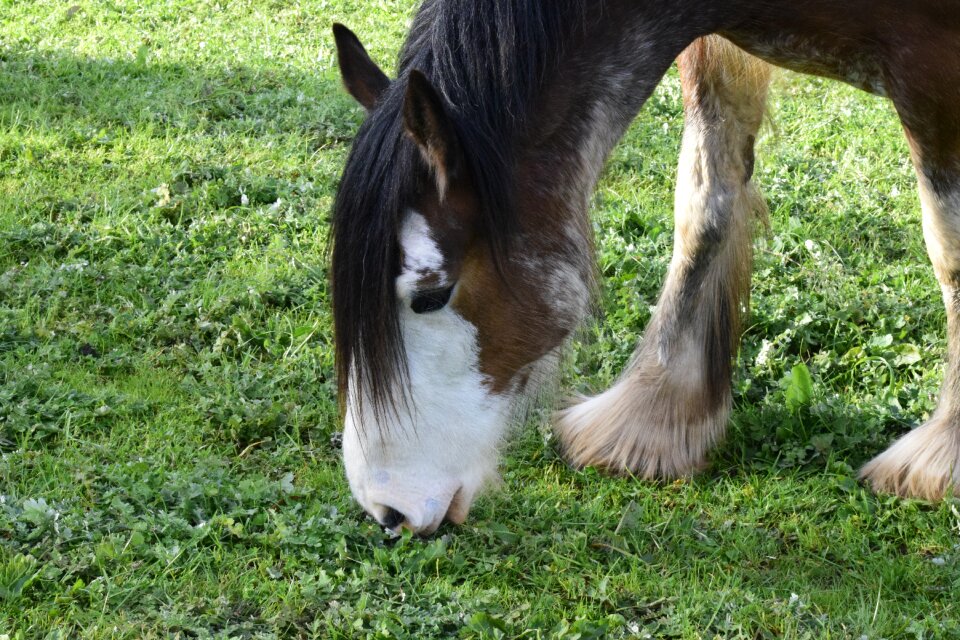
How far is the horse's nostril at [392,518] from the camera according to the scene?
2832 millimetres

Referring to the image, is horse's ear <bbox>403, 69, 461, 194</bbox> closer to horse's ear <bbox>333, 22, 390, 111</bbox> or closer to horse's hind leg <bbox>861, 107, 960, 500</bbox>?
horse's ear <bbox>333, 22, 390, 111</bbox>

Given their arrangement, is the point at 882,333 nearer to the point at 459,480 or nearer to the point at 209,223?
the point at 459,480

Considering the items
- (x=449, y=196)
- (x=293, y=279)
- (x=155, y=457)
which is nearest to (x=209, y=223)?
(x=293, y=279)

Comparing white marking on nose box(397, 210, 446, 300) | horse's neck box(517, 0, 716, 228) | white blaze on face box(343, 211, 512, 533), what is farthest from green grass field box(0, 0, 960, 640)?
white marking on nose box(397, 210, 446, 300)

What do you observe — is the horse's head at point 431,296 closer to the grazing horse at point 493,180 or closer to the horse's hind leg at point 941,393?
the grazing horse at point 493,180

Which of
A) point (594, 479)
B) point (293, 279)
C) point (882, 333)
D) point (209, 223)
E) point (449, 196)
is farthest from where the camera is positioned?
point (209, 223)

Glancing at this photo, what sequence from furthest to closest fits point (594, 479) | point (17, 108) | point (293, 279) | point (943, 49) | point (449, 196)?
1. point (17, 108)
2. point (293, 279)
3. point (594, 479)
4. point (943, 49)
5. point (449, 196)

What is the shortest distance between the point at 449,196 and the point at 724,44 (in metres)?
1.47

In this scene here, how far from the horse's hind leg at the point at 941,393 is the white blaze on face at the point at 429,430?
4.67ft

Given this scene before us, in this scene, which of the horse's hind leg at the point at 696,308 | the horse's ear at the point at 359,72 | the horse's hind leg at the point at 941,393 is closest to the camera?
the horse's ear at the point at 359,72

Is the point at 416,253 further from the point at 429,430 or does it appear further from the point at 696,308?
the point at 696,308

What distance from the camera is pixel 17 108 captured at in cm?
609

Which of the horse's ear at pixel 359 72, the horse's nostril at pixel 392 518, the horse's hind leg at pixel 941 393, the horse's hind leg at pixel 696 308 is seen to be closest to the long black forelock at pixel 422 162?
the horse's ear at pixel 359 72

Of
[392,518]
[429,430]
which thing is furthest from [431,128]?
[392,518]
